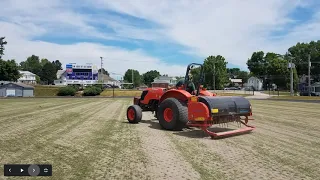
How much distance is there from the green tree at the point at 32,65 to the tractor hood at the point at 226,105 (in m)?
175

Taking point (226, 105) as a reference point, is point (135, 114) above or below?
below

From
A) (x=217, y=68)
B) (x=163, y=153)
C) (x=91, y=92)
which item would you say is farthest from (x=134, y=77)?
(x=163, y=153)

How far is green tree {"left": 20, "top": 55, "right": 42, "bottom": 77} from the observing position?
179 m

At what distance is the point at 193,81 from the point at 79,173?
24.0ft

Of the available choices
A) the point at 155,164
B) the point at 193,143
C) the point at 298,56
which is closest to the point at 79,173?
the point at 155,164

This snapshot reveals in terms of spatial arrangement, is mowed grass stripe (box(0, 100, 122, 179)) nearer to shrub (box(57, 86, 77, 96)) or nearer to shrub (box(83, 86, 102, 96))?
shrub (box(83, 86, 102, 96))

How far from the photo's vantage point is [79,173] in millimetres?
5754

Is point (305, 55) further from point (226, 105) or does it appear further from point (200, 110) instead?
point (200, 110)

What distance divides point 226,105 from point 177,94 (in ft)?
7.00

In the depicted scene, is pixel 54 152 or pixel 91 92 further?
pixel 91 92

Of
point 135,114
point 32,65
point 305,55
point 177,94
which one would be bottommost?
point 135,114

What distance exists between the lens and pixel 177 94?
11.7 m

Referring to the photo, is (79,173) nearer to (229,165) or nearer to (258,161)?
(229,165)

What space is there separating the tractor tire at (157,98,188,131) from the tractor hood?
3.01ft
